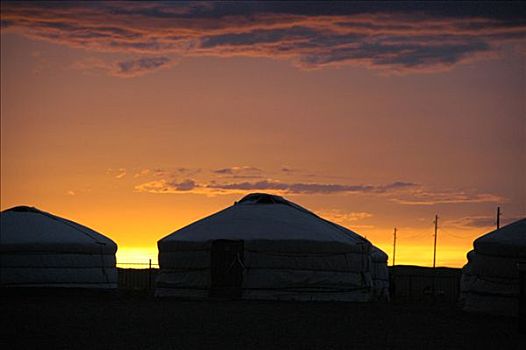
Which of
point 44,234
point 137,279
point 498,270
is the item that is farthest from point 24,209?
point 137,279

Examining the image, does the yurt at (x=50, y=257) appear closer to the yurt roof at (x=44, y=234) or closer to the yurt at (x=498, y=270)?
the yurt roof at (x=44, y=234)

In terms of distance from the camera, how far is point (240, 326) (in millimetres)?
15312

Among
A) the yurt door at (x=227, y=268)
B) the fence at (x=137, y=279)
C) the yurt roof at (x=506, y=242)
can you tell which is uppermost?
the yurt roof at (x=506, y=242)

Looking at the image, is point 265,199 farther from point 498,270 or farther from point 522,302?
point 522,302

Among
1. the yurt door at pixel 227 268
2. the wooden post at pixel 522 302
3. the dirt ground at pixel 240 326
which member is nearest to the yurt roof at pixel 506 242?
the dirt ground at pixel 240 326

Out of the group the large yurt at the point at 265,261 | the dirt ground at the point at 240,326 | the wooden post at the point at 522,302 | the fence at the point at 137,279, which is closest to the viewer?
the dirt ground at the point at 240,326

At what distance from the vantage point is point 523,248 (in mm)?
18734

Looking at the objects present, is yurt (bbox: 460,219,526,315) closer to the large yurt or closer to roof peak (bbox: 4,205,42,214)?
the large yurt

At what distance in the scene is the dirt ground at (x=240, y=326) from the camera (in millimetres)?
13102

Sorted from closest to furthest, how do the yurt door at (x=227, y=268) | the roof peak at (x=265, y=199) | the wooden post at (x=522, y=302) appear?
the wooden post at (x=522, y=302), the yurt door at (x=227, y=268), the roof peak at (x=265, y=199)

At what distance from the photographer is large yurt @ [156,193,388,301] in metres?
22.8

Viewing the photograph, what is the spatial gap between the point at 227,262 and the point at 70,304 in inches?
168

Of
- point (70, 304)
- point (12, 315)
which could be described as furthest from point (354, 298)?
point (12, 315)

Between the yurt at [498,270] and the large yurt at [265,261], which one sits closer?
the yurt at [498,270]
